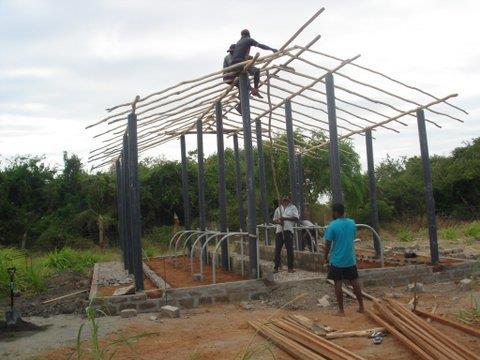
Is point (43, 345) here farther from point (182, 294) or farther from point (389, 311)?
point (389, 311)

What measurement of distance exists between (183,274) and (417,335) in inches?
278

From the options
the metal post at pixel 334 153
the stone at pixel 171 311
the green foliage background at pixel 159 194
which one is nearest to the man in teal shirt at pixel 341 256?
the metal post at pixel 334 153

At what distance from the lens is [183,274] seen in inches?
465

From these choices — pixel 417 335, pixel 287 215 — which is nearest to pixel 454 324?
pixel 417 335

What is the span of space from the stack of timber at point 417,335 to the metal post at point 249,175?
291cm

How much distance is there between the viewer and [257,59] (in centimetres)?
958

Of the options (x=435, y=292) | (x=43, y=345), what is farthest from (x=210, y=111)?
(x=43, y=345)

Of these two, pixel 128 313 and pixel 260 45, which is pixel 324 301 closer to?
pixel 128 313

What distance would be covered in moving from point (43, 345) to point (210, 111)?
7.87 meters

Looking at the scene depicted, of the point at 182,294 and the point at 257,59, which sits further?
the point at 257,59

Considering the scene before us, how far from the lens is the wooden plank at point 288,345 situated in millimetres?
5144

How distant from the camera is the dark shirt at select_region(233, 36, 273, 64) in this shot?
9800 millimetres

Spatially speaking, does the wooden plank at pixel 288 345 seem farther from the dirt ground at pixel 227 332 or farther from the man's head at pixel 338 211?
the man's head at pixel 338 211

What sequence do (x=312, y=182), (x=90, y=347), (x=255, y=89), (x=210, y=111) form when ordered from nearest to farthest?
(x=90, y=347) → (x=255, y=89) → (x=210, y=111) → (x=312, y=182)
